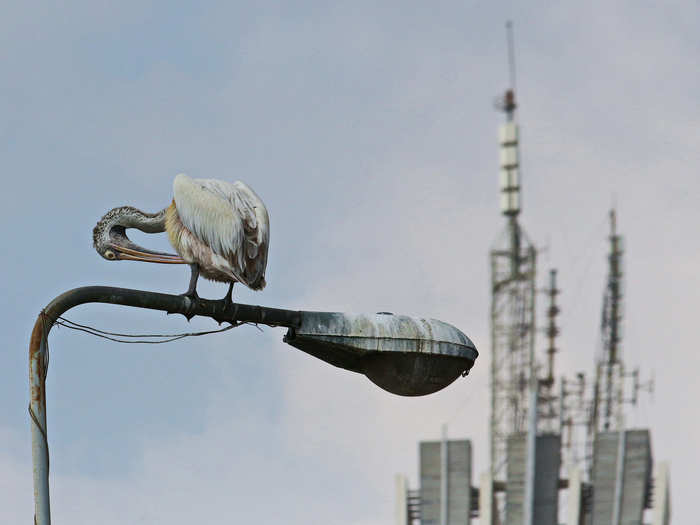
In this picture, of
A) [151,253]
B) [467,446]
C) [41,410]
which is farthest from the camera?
[467,446]

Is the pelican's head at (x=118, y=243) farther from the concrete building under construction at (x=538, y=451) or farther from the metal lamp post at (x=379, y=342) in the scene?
the concrete building under construction at (x=538, y=451)

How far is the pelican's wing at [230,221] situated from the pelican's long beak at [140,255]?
383 millimetres

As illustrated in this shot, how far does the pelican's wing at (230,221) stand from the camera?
13703 mm

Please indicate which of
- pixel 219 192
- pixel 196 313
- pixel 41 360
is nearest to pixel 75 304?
pixel 41 360

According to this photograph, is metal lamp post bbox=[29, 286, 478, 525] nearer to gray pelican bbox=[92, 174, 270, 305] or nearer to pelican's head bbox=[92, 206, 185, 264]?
gray pelican bbox=[92, 174, 270, 305]

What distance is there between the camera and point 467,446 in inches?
3396

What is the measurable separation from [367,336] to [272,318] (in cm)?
81

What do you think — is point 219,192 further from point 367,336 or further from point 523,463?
point 523,463

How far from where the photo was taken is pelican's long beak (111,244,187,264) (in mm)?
13305

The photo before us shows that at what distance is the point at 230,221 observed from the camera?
13992mm

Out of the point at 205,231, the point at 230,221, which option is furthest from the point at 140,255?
the point at 230,221

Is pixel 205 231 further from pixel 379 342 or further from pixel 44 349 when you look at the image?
pixel 44 349

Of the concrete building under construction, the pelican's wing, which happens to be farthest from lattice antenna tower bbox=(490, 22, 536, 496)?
the pelican's wing

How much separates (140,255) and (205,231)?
0.65 metres
